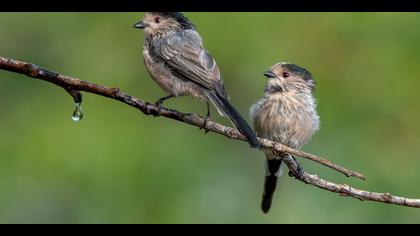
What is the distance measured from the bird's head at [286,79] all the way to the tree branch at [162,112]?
7.05 ft

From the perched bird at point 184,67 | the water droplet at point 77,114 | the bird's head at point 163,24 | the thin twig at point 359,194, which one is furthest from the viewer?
the bird's head at point 163,24

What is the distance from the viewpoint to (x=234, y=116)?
420 cm

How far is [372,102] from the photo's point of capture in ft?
23.7

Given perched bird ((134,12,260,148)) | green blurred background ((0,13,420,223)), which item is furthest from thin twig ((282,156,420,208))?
green blurred background ((0,13,420,223))

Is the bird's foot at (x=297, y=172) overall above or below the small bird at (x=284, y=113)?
below

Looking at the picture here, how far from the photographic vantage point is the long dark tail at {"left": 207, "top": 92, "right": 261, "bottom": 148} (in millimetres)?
3611

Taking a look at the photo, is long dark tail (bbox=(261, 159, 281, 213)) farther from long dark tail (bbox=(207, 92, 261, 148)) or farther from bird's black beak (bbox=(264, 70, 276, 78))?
long dark tail (bbox=(207, 92, 261, 148))

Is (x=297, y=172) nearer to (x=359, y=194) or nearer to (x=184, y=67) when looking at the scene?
(x=359, y=194)

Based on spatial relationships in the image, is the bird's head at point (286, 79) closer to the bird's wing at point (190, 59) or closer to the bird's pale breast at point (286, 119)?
the bird's pale breast at point (286, 119)

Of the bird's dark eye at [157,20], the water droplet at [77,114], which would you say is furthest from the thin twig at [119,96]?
the bird's dark eye at [157,20]

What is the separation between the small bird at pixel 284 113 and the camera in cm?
562

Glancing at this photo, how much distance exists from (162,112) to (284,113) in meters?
2.24
